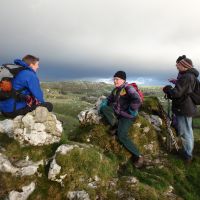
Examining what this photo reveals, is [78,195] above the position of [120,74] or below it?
below

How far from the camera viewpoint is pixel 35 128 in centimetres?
1298

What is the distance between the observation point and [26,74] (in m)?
14.0

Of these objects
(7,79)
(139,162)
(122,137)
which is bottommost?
(139,162)

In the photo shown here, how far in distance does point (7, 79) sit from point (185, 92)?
801 cm

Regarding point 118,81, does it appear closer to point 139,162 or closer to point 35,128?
point 139,162

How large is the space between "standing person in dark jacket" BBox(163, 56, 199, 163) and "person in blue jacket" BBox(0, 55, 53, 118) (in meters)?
6.16

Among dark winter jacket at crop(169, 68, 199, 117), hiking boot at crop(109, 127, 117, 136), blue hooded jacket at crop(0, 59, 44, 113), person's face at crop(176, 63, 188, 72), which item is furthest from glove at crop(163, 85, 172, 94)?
blue hooded jacket at crop(0, 59, 44, 113)

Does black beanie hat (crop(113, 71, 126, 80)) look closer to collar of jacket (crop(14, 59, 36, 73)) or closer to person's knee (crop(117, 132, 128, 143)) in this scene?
person's knee (crop(117, 132, 128, 143))

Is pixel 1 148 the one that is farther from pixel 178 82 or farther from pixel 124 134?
pixel 178 82

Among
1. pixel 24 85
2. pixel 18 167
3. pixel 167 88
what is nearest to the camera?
pixel 18 167

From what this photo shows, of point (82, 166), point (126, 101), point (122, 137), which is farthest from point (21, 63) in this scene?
point (122, 137)

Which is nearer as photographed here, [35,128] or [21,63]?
[35,128]

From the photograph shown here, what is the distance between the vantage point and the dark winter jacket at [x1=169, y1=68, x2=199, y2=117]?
1445cm

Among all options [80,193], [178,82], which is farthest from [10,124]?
[178,82]
